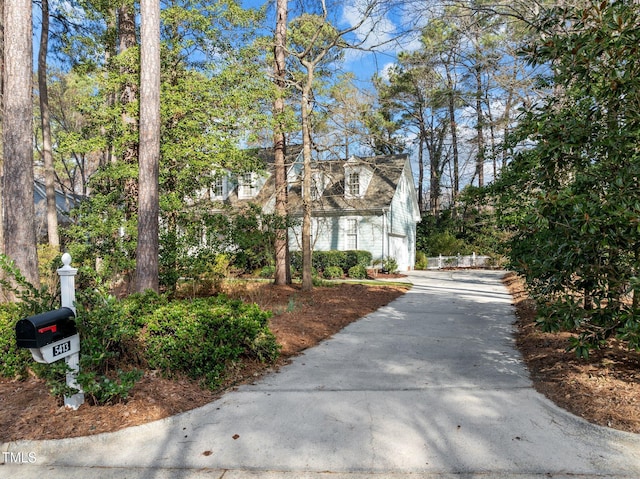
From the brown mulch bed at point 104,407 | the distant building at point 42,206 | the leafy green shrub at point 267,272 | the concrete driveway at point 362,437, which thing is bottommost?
the concrete driveway at point 362,437

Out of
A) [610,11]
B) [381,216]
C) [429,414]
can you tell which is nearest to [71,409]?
[429,414]

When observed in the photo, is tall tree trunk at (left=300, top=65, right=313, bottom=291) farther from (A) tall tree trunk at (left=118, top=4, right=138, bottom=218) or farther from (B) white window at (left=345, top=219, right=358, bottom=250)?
(B) white window at (left=345, top=219, right=358, bottom=250)

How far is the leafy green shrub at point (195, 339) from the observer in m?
4.47

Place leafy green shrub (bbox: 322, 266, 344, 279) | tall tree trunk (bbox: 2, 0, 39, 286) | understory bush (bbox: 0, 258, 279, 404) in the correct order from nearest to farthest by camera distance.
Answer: understory bush (bbox: 0, 258, 279, 404) < tall tree trunk (bbox: 2, 0, 39, 286) < leafy green shrub (bbox: 322, 266, 344, 279)

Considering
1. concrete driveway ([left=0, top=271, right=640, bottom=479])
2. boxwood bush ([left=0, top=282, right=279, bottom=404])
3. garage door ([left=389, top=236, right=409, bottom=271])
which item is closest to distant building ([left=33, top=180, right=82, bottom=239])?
garage door ([left=389, top=236, right=409, bottom=271])

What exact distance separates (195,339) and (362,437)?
2.13 m

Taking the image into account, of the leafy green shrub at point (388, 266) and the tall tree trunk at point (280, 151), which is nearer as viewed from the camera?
the tall tree trunk at point (280, 151)

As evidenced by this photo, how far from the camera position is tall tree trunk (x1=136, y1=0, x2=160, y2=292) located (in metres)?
6.15

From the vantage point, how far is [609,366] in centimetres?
470

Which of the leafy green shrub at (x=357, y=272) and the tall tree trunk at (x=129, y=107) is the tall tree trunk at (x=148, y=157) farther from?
the leafy green shrub at (x=357, y=272)

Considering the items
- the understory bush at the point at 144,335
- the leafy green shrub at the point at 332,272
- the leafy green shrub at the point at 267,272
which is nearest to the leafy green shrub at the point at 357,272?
the leafy green shrub at the point at 332,272

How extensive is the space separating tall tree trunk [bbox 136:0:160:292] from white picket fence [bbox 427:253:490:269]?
1012 inches

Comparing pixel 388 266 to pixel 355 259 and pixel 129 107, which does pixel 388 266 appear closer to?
pixel 355 259

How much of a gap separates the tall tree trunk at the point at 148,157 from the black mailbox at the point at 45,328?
264cm
